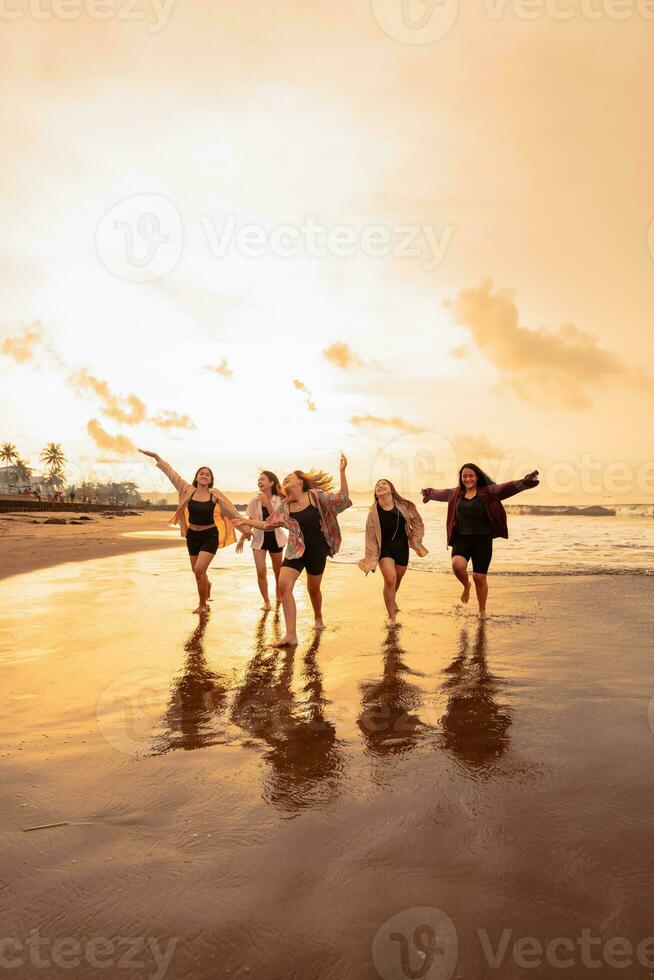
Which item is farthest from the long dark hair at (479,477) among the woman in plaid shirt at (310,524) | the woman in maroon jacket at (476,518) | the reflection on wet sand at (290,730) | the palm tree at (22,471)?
the palm tree at (22,471)

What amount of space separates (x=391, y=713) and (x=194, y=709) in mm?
1569

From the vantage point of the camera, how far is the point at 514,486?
9.55 metres

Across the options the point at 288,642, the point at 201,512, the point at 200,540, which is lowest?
the point at 288,642

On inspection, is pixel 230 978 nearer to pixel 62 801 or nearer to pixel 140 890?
pixel 140 890

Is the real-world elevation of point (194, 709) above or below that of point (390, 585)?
below

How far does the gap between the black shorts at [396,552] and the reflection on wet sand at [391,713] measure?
3.00 metres

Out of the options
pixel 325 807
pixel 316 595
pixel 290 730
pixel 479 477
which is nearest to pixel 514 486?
pixel 479 477

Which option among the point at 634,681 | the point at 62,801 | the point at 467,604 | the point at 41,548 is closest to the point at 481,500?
the point at 467,604

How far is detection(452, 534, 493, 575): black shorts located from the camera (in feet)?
31.9

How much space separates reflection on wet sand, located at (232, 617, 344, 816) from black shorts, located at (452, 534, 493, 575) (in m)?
3.96

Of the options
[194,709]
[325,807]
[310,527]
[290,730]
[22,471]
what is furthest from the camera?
[22,471]

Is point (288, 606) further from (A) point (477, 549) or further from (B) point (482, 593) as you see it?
(A) point (477, 549)

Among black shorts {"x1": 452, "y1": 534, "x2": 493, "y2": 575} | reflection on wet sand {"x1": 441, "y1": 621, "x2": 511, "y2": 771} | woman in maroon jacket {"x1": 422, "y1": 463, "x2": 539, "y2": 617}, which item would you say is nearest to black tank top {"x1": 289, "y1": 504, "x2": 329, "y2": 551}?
reflection on wet sand {"x1": 441, "y1": 621, "x2": 511, "y2": 771}

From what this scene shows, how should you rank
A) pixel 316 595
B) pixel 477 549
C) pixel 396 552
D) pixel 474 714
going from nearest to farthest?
pixel 474 714, pixel 316 595, pixel 396 552, pixel 477 549
